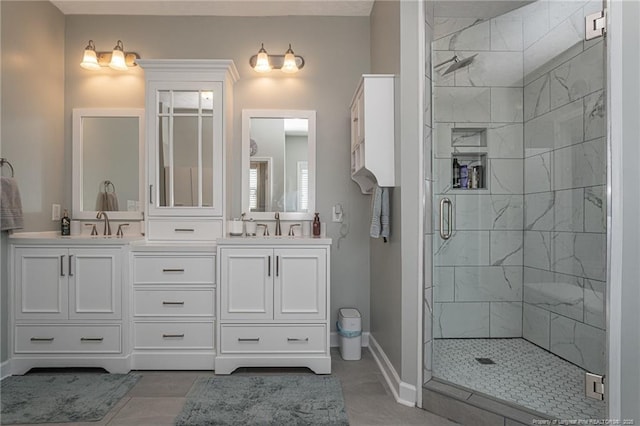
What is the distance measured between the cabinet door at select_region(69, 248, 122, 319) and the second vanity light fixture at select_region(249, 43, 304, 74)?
184cm

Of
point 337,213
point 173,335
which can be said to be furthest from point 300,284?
point 173,335

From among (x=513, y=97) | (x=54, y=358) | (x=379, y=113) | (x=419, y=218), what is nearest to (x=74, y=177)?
(x=54, y=358)

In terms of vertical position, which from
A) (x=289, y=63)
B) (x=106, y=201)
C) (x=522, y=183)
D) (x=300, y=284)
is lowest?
(x=300, y=284)

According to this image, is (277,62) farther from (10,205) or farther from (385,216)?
(10,205)

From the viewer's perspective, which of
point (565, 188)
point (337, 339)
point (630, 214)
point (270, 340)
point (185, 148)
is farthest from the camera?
point (337, 339)

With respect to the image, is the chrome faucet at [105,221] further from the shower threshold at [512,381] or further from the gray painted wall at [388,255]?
the shower threshold at [512,381]

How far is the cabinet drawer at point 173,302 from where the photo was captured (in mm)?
2639

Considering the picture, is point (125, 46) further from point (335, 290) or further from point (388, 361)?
point (388, 361)

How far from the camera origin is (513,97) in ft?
9.55

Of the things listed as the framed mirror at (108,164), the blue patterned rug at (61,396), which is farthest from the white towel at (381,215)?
the framed mirror at (108,164)

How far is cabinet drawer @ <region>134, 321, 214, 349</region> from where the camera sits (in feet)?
8.64

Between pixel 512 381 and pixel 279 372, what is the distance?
1481 mm

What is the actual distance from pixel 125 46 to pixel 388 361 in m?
3.32

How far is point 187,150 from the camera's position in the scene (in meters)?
2.96
